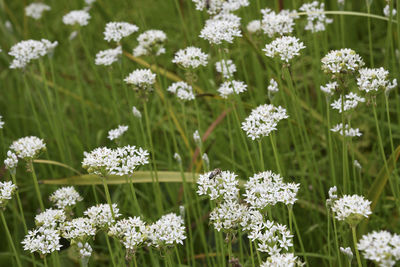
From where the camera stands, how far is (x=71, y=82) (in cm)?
562

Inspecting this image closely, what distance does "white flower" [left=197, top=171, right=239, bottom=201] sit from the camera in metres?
2.49

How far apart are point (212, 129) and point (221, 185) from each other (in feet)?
4.69

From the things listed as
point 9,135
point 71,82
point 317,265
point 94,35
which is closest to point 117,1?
point 94,35

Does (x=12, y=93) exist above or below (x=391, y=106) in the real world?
above

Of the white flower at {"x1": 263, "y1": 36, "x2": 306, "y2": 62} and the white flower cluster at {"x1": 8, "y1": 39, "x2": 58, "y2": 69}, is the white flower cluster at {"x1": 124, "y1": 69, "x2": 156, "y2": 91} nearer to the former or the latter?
the white flower at {"x1": 263, "y1": 36, "x2": 306, "y2": 62}

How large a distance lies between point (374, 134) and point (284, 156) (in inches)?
32.7

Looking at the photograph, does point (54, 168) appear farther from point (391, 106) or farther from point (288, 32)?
point (391, 106)

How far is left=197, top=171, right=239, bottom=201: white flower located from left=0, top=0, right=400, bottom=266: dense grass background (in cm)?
51

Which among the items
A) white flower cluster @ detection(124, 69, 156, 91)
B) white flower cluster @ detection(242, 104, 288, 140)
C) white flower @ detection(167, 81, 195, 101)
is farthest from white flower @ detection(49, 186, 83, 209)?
white flower cluster @ detection(242, 104, 288, 140)

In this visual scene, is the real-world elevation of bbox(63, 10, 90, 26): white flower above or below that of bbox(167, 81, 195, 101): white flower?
above

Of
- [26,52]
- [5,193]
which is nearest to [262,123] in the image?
[5,193]

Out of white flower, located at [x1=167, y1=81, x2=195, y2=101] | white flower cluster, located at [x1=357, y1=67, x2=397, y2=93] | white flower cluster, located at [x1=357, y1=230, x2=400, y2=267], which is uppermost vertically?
white flower, located at [x1=167, y1=81, x2=195, y2=101]

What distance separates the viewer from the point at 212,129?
3.92m

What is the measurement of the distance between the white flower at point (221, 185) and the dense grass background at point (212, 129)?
1.68 ft
